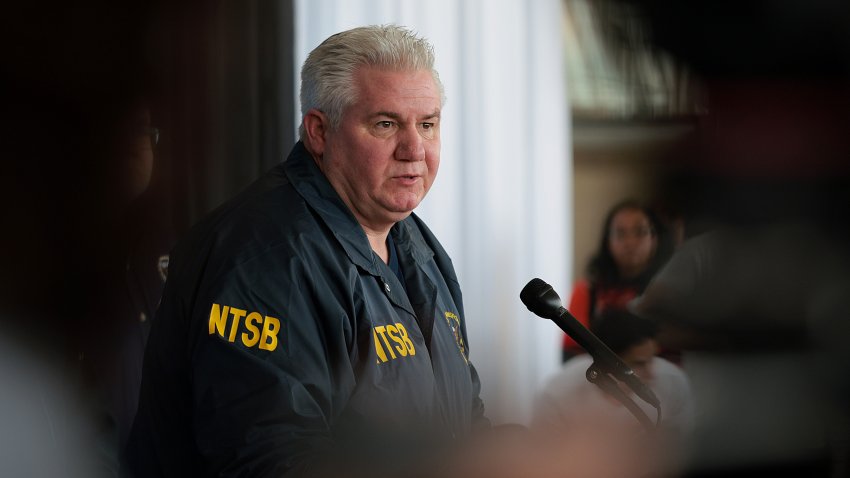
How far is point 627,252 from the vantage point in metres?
1.54

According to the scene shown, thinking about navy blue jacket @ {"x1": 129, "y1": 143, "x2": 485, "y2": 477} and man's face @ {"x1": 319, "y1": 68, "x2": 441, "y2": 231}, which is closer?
navy blue jacket @ {"x1": 129, "y1": 143, "x2": 485, "y2": 477}

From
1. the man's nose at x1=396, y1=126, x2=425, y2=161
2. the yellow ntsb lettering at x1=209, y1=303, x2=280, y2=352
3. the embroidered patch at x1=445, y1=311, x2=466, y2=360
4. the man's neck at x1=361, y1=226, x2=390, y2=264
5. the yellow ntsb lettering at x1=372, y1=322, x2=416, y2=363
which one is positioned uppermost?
the man's nose at x1=396, y1=126, x2=425, y2=161

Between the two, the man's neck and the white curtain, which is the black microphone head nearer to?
the man's neck

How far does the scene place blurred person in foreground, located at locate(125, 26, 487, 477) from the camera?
0.72m

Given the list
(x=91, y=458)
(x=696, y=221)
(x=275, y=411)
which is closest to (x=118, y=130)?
(x=91, y=458)

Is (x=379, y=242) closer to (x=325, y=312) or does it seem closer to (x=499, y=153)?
(x=325, y=312)

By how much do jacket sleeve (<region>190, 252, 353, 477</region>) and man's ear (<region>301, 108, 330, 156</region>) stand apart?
19cm

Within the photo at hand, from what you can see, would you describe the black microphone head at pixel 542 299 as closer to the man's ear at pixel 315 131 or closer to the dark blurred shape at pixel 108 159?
the man's ear at pixel 315 131

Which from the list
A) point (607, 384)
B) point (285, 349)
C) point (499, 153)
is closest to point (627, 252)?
point (499, 153)

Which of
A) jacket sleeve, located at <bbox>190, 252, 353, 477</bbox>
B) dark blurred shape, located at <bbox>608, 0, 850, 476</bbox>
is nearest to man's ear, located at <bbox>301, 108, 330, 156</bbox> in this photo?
jacket sleeve, located at <bbox>190, 252, 353, 477</bbox>

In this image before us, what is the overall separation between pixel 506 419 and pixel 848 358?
2.85 ft

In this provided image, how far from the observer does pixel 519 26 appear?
2043mm

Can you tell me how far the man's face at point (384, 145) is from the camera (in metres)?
0.90

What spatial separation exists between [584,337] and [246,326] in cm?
29
